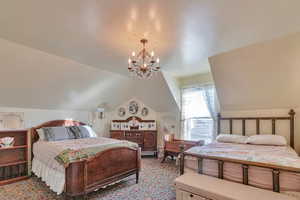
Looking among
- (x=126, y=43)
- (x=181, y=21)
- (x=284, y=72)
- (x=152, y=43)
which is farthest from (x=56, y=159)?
(x=284, y=72)

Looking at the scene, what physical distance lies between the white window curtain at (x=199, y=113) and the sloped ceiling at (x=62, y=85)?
0.53m

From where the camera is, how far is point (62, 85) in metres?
3.89

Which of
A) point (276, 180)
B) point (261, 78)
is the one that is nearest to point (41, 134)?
point (276, 180)

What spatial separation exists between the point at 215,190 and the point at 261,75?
106 inches

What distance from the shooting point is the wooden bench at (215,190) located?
1796 mm

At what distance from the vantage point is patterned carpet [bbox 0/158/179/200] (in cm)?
275

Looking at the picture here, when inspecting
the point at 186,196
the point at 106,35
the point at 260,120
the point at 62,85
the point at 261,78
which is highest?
the point at 106,35

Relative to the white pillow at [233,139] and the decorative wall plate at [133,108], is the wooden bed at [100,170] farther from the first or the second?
the decorative wall plate at [133,108]

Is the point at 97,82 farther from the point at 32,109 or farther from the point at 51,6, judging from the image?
the point at 51,6

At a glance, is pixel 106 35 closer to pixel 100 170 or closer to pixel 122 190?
pixel 100 170

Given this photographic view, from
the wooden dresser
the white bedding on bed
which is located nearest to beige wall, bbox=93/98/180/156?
the wooden dresser

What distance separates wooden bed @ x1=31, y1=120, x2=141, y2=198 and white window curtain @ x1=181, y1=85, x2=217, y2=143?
2.16m

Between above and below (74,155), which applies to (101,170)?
below

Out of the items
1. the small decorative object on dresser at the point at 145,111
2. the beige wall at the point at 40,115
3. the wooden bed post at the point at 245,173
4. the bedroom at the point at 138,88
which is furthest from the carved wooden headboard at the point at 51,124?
the wooden bed post at the point at 245,173
